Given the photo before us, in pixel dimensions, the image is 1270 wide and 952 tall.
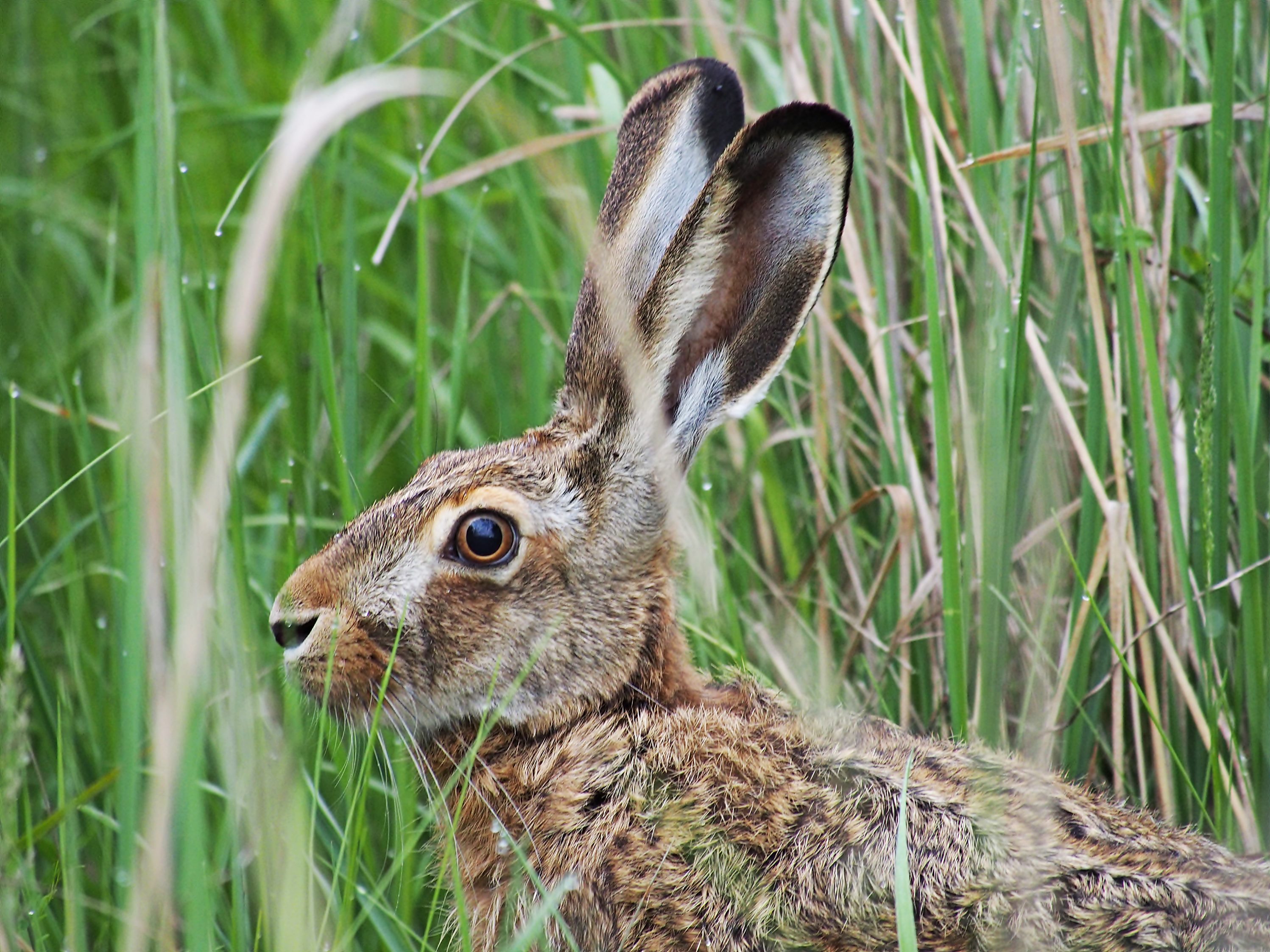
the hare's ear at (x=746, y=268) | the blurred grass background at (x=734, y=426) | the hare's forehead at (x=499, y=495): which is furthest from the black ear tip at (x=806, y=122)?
the hare's forehead at (x=499, y=495)

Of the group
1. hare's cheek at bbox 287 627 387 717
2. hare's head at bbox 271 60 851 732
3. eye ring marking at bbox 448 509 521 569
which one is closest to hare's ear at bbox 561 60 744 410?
hare's head at bbox 271 60 851 732

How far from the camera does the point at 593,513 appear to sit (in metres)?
3.12

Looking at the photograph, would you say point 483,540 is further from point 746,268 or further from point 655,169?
point 655,169

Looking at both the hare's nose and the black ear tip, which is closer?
the black ear tip

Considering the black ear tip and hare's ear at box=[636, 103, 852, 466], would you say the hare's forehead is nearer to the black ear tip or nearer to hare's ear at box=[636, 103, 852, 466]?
hare's ear at box=[636, 103, 852, 466]

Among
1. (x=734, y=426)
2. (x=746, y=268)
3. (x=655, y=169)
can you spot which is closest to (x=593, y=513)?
(x=746, y=268)

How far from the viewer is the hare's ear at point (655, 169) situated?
3.35 metres

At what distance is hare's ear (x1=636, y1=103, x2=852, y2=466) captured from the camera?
9.19 ft

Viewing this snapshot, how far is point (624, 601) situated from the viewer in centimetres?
308

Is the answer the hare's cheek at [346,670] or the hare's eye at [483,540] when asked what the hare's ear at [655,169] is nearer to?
the hare's eye at [483,540]

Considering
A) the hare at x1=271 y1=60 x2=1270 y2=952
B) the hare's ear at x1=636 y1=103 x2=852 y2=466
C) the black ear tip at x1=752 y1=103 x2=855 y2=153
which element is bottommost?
the hare at x1=271 y1=60 x2=1270 y2=952

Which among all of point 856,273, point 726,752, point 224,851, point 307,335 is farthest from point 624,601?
point 307,335

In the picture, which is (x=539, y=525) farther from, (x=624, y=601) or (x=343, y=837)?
(x=343, y=837)

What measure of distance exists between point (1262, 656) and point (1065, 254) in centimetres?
103
